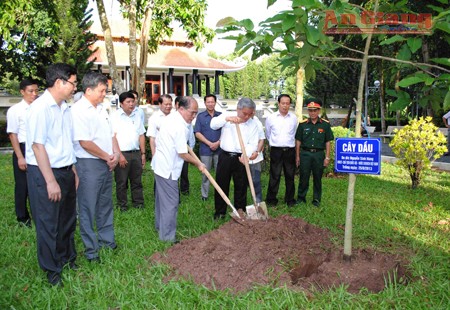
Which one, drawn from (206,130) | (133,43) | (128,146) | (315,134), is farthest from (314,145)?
(133,43)

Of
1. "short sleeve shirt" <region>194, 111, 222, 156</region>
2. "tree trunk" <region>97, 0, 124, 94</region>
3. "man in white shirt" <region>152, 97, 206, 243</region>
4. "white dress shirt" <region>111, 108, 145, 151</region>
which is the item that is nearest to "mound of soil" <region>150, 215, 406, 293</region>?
"man in white shirt" <region>152, 97, 206, 243</region>

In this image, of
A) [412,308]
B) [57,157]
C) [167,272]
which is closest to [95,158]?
[57,157]

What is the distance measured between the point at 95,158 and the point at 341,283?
2.53 meters

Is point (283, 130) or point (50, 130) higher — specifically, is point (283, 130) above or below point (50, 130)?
below

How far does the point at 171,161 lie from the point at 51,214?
1.49 m

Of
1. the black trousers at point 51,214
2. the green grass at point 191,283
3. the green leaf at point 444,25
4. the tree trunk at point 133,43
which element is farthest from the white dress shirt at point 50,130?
the tree trunk at point 133,43

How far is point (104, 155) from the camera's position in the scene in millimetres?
4148

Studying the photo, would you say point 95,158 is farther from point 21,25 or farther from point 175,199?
point 21,25

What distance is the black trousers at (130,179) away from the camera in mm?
6230

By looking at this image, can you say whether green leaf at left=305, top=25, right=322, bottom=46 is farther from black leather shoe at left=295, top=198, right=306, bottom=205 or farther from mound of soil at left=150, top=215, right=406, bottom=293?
black leather shoe at left=295, top=198, right=306, bottom=205

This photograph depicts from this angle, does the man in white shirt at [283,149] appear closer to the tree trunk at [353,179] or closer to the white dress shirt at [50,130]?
the tree trunk at [353,179]

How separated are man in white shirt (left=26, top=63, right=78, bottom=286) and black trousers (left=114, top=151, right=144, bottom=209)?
2.49m

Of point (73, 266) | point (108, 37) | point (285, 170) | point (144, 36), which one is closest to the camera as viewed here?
point (73, 266)

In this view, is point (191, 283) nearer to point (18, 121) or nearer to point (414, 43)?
point (414, 43)
